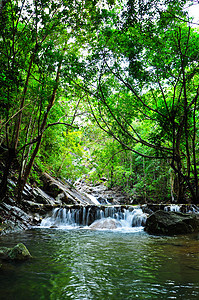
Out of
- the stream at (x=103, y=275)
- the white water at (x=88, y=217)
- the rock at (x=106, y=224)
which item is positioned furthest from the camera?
the white water at (x=88, y=217)

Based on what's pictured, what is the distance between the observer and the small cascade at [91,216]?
10.2m

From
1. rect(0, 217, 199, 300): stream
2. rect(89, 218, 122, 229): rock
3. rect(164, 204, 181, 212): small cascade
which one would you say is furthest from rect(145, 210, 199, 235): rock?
rect(0, 217, 199, 300): stream

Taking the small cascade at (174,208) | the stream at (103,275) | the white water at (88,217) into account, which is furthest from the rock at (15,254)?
the small cascade at (174,208)

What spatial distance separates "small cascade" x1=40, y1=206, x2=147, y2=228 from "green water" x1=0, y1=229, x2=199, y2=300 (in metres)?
5.47

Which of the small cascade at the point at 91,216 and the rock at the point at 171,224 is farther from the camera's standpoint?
the small cascade at the point at 91,216

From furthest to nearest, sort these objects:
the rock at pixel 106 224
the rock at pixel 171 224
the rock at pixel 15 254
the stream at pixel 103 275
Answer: the rock at pixel 106 224
the rock at pixel 171 224
the rock at pixel 15 254
the stream at pixel 103 275

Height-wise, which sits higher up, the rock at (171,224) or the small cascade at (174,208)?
the small cascade at (174,208)

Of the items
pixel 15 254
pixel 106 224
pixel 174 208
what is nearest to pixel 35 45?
pixel 15 254

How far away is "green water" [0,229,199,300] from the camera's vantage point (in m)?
2.55

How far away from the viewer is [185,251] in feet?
15.8

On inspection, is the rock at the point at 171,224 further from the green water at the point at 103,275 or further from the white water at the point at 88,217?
the green water at the point at 103,275

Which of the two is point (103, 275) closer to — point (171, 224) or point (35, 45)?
point (171, 224)

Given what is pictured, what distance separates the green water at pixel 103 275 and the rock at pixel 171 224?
9.73 feet

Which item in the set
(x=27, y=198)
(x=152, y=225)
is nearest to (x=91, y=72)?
(x=152, y=225)
